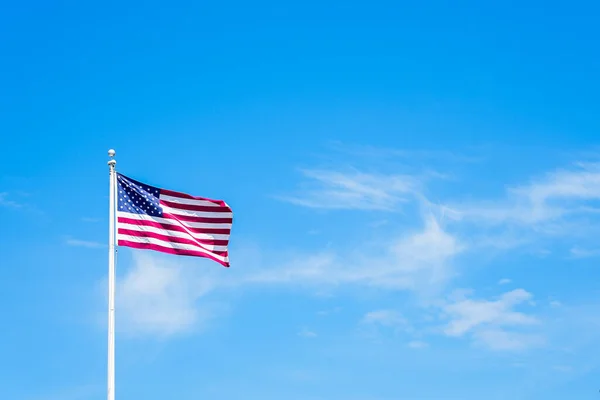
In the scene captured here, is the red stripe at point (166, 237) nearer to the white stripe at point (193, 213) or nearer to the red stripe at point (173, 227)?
the red stripe at point (173, 227)

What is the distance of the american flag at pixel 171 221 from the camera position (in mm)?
54594

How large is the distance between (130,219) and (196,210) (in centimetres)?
333

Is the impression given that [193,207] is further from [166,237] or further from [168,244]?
[168,244]

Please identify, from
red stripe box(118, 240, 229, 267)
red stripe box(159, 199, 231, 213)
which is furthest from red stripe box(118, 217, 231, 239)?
red stripe box(118, 240, 229, 267)

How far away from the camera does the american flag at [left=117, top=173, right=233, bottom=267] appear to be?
54.6 m

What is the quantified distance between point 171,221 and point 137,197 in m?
1.91

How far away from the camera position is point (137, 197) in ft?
180

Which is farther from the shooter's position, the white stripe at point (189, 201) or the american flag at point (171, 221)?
the white stripe at point (189, 201)

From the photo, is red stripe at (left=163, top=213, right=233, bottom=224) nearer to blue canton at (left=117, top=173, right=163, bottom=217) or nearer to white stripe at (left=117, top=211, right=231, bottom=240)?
white stripe at (left=117, top=211, right=231, bottom=240)

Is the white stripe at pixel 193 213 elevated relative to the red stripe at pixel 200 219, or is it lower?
elevated

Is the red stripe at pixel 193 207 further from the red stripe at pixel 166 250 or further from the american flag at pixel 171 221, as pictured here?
the red stripe at pixel 166 250

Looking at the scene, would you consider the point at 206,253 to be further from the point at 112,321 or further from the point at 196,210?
the point at 112,321

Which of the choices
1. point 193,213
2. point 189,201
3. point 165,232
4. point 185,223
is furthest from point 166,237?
point 189,201

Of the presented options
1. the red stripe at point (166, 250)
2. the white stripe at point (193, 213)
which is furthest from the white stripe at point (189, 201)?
the red stripe at point (166, 250)
